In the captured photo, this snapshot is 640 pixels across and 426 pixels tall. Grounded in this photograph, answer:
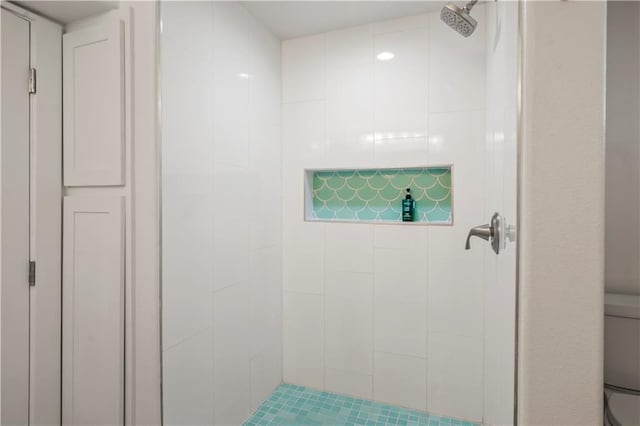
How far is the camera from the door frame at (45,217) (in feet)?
3.96

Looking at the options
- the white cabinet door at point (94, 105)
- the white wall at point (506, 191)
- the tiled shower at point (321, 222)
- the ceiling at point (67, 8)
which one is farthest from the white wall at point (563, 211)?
the ceiling at point (67, 8)

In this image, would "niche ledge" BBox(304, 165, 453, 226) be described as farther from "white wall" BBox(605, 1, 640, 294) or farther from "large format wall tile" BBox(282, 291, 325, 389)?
"white wall" BBox(605, 1, 640, 294)

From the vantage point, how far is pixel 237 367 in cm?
170

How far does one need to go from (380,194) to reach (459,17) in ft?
3.26

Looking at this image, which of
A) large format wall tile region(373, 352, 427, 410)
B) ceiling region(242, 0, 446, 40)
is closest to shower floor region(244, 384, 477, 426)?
large format wall tile region(373, 352, 427, 410)

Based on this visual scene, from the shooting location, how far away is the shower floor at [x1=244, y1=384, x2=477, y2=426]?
1.77 m

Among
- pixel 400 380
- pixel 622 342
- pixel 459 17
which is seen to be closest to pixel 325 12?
pixel 459 17

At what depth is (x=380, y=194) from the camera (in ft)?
6.74

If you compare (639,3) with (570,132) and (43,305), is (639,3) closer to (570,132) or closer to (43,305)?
(570,132)

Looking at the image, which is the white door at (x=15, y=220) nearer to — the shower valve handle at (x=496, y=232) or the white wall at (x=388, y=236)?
the white wall at (x=388, y=236)

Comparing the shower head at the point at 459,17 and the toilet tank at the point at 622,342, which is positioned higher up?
the shower head at the point at 459,17

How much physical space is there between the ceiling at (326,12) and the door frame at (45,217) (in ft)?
3.13

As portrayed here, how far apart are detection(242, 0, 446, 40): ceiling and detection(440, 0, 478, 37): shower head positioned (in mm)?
410

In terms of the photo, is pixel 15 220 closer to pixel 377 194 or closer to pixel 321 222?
pixel 321 222
